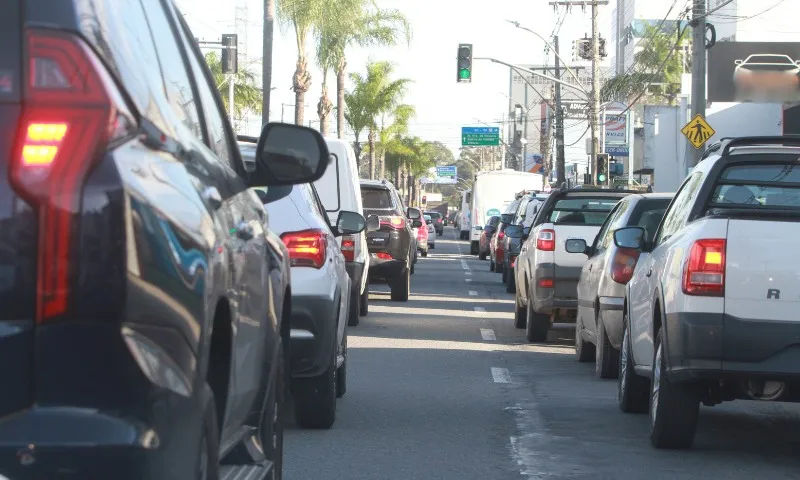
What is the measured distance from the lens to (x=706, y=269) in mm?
7027

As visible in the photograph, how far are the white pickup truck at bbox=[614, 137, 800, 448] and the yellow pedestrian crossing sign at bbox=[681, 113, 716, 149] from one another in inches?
724

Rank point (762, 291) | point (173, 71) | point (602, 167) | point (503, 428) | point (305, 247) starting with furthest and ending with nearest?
1. point (602, 167)
2. point (503, 428)
3. point (305, 247)
4. point (762, 291)
5. point (173, 71)

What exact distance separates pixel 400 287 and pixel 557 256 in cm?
658

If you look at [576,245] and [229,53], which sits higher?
[229,53]

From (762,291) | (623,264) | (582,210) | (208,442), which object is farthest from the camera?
(582,210)

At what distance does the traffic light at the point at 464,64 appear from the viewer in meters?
39.2

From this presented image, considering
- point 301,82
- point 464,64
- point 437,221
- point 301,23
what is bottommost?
point 437,221

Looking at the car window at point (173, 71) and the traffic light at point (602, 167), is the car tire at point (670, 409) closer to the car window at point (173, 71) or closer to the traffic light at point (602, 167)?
the car window at point (173, 71)

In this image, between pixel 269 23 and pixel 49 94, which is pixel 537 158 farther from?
pixel 49 94

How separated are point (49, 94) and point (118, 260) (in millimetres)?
336

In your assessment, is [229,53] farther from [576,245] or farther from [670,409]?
[670,409]

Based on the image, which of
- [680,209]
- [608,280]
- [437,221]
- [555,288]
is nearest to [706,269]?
[680,209]

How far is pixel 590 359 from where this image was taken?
44.1 feet

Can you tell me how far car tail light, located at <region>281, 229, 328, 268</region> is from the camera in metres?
8.49
